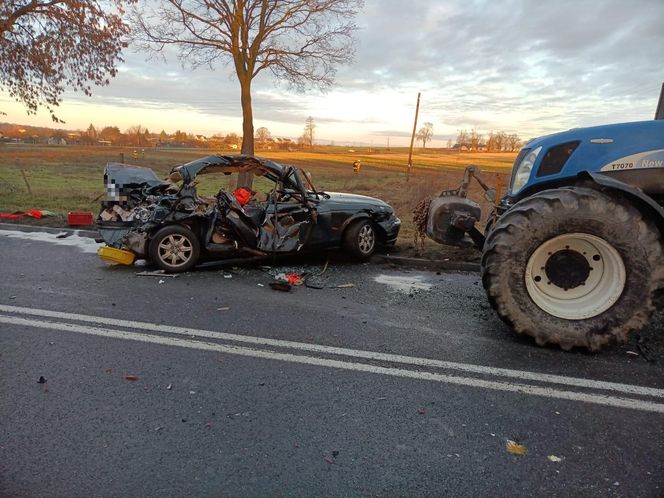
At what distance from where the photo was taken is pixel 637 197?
3727mm

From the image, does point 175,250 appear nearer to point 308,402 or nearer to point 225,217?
point 225,217

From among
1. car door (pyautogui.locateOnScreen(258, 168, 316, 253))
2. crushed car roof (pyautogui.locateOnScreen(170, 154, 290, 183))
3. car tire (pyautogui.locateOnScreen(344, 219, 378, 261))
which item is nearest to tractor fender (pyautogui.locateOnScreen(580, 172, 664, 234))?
car tire (pyautogui.locateOnScreen(344, 219, 378, 261))

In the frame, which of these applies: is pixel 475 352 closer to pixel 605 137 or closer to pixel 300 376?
pixel 300 376

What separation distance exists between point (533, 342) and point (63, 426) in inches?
146

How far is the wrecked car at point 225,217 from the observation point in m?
6.31

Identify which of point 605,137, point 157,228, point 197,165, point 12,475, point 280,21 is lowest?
point 12,475

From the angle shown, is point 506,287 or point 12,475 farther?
point 506,287

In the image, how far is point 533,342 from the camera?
4.04 m

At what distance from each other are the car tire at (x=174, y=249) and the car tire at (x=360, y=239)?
229cm

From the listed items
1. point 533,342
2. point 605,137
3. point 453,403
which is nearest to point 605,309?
point 533,342

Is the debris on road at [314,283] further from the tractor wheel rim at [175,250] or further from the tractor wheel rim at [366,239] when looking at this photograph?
the tractor wheel rim at [175,250]

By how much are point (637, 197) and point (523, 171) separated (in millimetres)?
1150

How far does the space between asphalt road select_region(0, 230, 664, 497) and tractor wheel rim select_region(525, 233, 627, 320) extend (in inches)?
16.9

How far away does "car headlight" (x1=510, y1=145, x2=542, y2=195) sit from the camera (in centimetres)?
446
